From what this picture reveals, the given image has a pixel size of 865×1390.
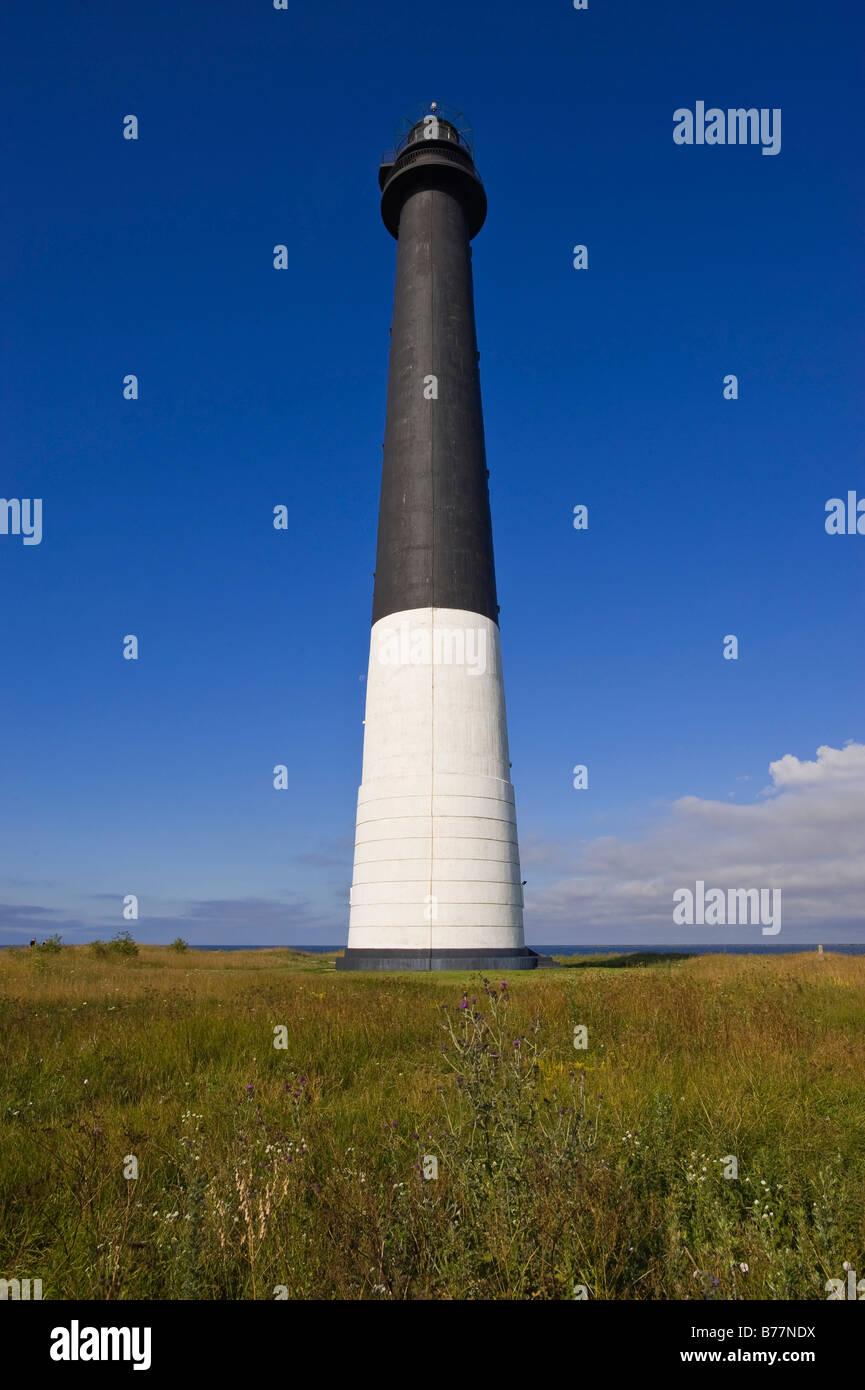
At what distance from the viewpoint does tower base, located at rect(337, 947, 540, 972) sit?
2097cm

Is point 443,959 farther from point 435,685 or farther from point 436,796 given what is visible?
point 435,685

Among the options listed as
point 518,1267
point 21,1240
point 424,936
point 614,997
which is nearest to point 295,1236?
point 518,1267

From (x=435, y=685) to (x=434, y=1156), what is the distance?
62.3ft

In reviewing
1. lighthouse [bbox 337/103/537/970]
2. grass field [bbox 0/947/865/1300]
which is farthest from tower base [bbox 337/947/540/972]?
grass field [bbox 0/947/865/1300]

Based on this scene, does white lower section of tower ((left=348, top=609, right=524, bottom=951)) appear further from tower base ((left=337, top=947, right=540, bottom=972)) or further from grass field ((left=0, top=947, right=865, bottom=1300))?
grass field ((left=0, top=947, right=865, bottom=1300))

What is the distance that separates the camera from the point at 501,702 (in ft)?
79.7

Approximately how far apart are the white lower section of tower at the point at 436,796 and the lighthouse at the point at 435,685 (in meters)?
0.04

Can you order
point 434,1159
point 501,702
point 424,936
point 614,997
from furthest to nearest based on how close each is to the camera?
point 501,702
point 424,936
point 614,997
point 434,1159

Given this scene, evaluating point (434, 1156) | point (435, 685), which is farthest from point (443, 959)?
point (434, 1156)

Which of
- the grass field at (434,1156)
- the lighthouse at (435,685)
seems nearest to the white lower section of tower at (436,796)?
the lighthouse at (435,685)

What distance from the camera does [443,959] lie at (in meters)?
21.0

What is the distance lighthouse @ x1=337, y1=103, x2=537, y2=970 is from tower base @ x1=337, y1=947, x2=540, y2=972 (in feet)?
0.13

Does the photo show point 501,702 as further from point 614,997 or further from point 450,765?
point 614,997
